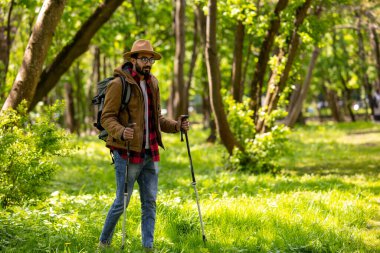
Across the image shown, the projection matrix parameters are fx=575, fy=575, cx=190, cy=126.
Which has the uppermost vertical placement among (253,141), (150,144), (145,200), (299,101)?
(299,101)

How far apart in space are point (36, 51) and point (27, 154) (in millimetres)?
2314

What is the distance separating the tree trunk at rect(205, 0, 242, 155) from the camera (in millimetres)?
12602

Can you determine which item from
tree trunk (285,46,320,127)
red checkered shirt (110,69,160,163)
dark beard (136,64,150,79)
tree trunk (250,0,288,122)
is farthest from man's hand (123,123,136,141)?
tree trunk (285,46,320,127)

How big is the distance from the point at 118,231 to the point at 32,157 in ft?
5.01

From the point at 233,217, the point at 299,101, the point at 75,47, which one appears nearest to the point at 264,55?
the point at 75,47

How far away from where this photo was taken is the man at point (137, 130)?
6.11m

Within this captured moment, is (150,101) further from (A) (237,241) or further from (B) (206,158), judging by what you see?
(B) (206,158)

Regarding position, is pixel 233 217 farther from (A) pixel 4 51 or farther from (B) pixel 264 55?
(A) pixel 4 51

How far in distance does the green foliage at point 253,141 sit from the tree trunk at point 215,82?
0.31 m

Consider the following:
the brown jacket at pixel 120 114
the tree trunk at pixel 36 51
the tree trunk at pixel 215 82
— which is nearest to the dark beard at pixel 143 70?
the brown jacket at pixel 120 114

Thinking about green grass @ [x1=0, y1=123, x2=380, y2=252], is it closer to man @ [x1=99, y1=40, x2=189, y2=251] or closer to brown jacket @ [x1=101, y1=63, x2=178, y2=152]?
man @ [x1=99, y1=40, x2=189, y2=251]

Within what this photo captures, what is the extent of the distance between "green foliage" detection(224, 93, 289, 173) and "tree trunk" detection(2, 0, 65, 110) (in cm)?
609

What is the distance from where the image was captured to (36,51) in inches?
365

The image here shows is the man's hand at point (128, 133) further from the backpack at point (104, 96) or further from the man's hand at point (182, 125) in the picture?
the man's hand at point (182, 125)
